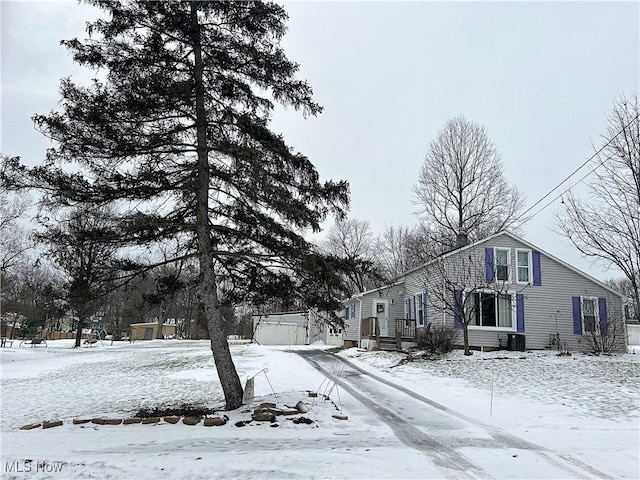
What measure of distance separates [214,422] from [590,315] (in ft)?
59.1

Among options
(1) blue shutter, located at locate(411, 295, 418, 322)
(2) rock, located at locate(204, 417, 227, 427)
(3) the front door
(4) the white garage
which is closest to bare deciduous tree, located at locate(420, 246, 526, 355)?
(1) blue shutter, located at locate(411, 295, 418, 322)

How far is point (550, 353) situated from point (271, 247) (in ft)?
43.9

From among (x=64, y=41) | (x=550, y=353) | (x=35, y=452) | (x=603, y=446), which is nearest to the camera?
(x=35, y=452)

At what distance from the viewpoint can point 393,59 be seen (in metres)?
15.6

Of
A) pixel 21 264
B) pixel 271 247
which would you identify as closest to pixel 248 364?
pixel 271 247

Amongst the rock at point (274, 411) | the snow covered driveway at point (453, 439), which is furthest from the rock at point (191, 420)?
the snow covered driveway at point (453, 439)

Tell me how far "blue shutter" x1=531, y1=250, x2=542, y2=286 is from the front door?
7.29 metres

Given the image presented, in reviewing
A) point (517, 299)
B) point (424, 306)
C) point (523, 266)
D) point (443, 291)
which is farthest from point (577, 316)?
point (424, 306)

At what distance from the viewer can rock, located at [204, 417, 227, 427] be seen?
680 cm

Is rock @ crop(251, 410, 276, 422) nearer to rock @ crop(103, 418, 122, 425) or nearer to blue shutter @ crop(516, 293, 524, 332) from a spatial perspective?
rock @ crop(103, 418, 122, 425)

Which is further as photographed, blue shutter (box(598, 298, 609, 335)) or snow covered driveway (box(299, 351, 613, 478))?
blue shutter (box(598, 298, 609, 335))

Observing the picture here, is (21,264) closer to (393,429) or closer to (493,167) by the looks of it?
(393,429)

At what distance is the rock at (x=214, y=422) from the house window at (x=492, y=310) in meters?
13.3

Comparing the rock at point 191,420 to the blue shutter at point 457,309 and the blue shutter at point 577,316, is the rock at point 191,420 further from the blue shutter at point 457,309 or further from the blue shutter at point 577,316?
the blue shutter at point 577,316
